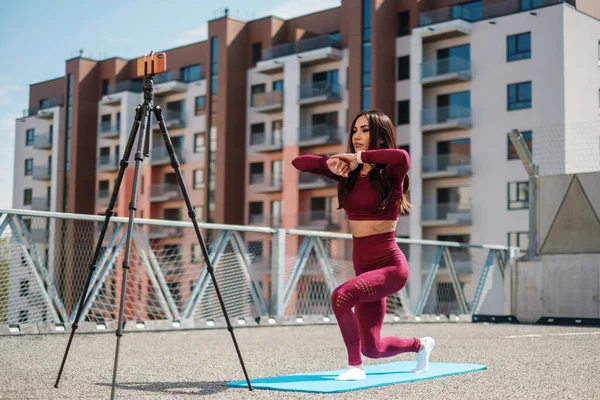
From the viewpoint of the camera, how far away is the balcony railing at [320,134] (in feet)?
155

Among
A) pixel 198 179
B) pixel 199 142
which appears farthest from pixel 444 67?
pixel 198 179

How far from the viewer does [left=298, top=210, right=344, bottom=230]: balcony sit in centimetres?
4659

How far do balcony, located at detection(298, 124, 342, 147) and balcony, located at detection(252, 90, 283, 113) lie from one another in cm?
241

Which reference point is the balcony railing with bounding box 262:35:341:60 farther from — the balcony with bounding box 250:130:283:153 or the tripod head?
the tripod head

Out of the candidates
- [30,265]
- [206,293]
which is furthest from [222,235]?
[30,265]

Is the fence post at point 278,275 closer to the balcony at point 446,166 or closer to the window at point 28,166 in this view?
the balcony at point 446,166

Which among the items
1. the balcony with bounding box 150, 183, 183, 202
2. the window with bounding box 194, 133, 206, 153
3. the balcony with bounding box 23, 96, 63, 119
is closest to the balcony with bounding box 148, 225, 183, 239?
the window with bounding box 194, 133, 206, 153

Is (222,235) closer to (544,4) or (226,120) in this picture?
(544,4)

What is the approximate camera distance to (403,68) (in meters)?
45.7

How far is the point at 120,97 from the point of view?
59219mm

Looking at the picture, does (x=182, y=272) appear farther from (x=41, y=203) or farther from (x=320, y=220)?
(x=41, y=203)

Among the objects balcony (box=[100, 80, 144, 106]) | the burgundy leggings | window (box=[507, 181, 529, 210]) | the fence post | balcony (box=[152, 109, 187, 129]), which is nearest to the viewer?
the burgundy leggings

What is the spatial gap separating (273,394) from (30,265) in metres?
4.82

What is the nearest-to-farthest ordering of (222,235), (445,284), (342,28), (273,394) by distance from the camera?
(273,394) → (222,235) → (445,284) → (342,28)
